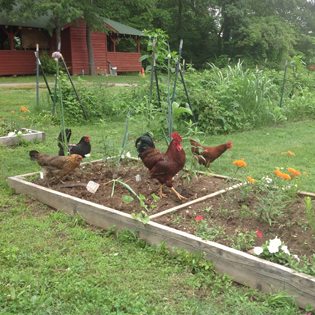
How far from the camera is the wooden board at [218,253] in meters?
2.94

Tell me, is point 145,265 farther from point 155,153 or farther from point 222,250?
point 155,153

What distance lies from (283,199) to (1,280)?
2.45m

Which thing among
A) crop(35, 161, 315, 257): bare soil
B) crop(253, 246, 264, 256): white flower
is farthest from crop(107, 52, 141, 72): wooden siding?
crop(253, 246, 264, 256): white flower

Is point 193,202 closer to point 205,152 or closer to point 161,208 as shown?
point 161,208

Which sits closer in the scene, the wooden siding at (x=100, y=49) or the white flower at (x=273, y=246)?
the white flower at (x=273, y=246)

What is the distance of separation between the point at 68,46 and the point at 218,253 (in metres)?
28.0

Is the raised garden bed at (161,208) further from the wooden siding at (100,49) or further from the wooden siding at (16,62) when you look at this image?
the wooden siding at (100,49)

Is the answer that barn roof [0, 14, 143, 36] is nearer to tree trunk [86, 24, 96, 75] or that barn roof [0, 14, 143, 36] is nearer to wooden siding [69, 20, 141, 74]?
wooden siding [69, 20, 141, 74]

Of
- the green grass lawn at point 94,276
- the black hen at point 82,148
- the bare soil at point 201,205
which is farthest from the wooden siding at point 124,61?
the green grass lawn at point 94,276

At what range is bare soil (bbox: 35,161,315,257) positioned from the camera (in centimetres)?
361

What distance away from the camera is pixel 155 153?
14.6ft

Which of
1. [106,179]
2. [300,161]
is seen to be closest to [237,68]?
[300,161]

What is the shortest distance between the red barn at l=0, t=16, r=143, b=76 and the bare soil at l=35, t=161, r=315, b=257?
69.3 ft

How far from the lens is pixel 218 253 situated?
11.0 feet
